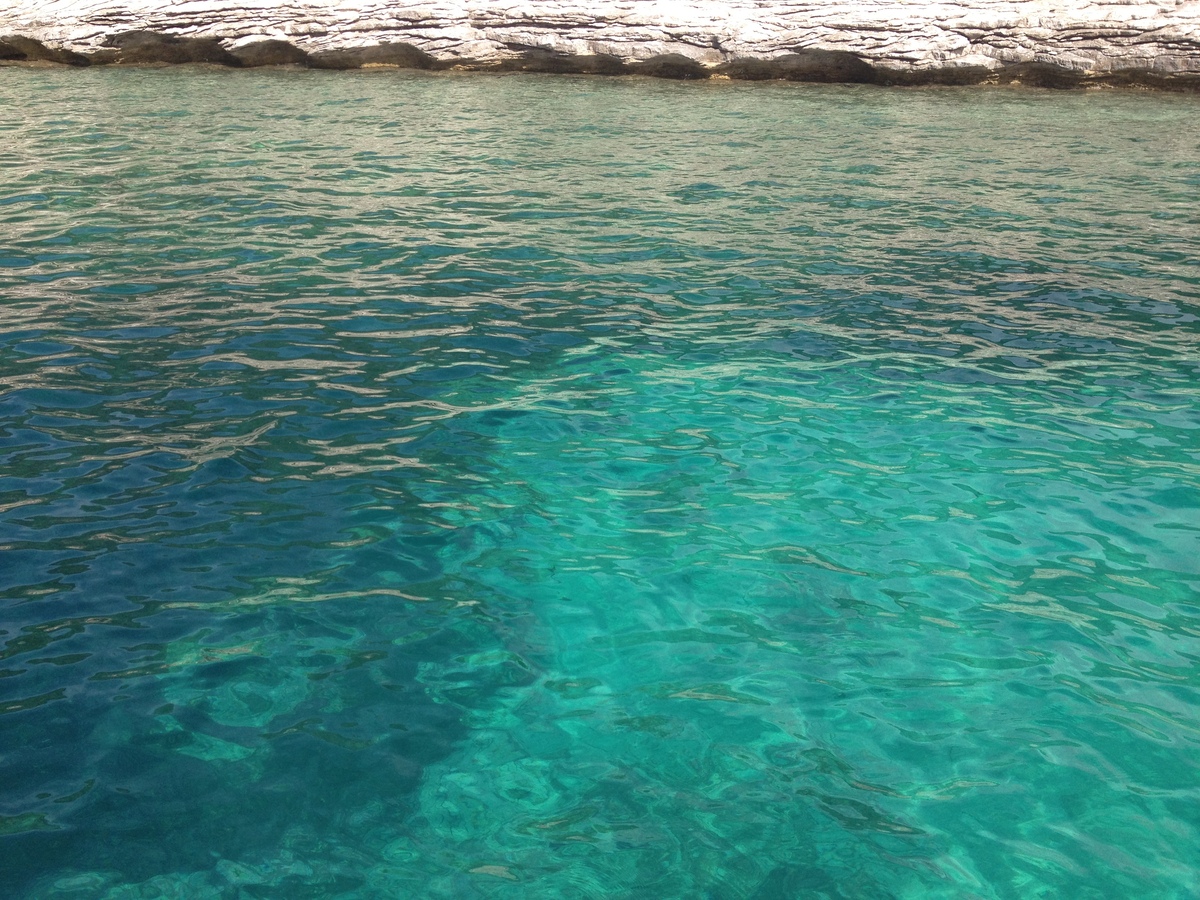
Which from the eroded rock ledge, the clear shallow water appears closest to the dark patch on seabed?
the clear shallow water

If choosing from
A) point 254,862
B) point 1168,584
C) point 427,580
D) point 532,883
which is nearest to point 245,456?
point 427,580

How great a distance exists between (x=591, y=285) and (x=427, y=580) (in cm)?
478

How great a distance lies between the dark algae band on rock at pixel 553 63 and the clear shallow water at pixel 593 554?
11.3 meters

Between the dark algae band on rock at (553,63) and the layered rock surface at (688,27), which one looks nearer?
the layered rock surface at (688,27)

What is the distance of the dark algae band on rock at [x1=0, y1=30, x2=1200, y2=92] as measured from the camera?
20.7 m

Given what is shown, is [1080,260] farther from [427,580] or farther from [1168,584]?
[427,580]

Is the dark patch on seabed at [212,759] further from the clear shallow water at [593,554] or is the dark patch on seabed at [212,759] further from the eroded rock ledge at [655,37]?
the eroded rock ledge at [655,37]

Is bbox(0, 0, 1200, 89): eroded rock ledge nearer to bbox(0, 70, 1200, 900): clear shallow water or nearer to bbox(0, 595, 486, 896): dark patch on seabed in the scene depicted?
bbox(0, 70, 1200, 900): clear shallow water

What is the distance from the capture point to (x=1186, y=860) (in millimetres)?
3496

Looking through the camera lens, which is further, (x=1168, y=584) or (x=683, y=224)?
(x=683, y=224)

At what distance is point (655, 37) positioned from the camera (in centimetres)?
2152

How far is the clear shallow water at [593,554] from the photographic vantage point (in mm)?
3555

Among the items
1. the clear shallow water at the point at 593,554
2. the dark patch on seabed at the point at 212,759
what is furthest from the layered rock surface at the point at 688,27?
the dark patch on seabed at the point at 212,759

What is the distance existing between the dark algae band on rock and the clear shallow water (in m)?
11.3
